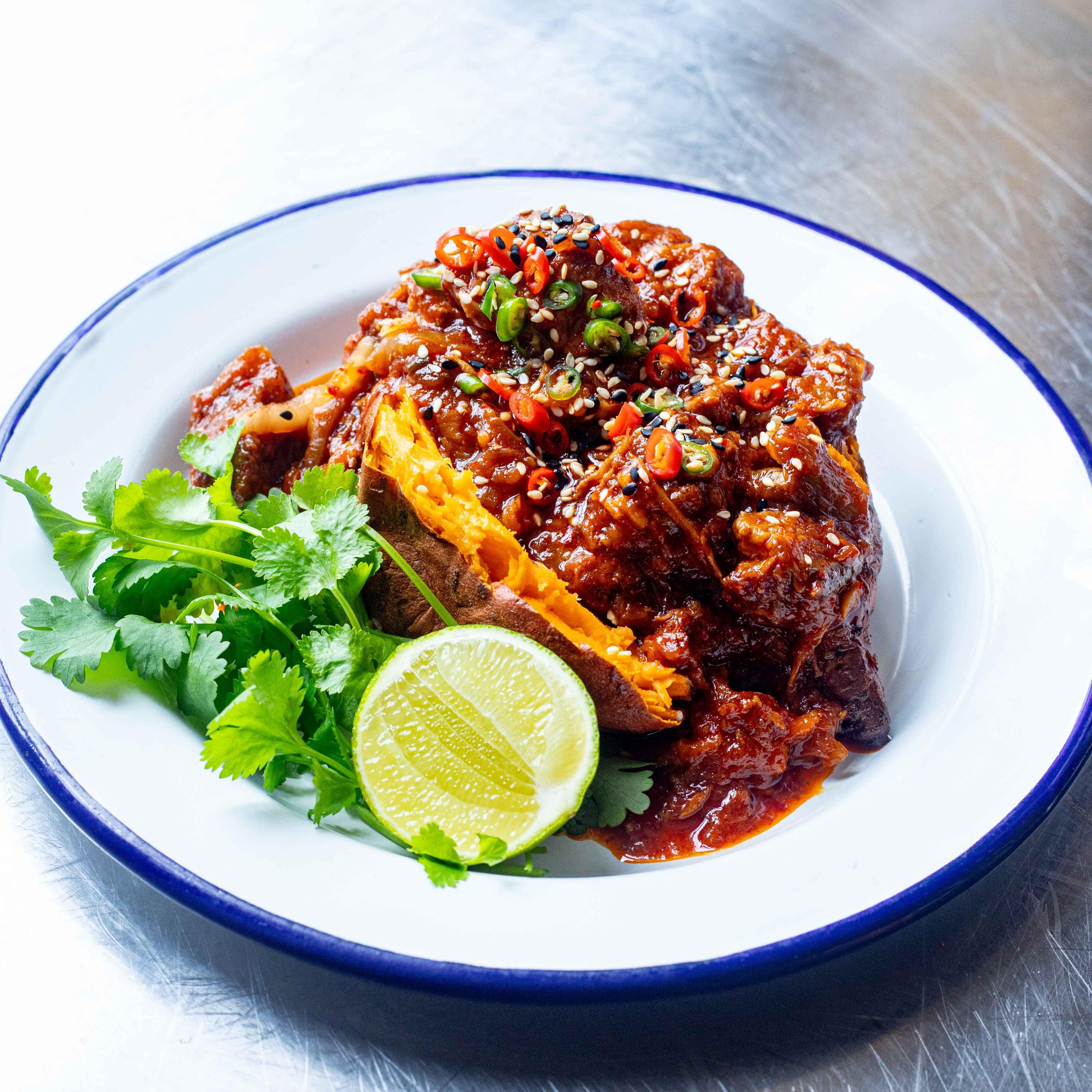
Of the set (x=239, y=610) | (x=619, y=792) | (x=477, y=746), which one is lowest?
(x=619, y=792)

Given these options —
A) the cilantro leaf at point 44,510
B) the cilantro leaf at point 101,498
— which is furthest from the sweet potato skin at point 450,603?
the cilantro leaf at point 44,510

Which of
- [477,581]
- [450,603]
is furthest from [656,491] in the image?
[450,603]

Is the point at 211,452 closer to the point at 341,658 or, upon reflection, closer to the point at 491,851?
the point at 341,658

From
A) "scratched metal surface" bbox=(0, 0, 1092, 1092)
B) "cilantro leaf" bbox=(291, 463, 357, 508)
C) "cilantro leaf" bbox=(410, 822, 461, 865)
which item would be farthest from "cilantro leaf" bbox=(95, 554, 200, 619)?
"cilantro leaf" bbox=(410, 822, 461, 865)

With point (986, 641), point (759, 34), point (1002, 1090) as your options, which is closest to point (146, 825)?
point (1002, 1090)

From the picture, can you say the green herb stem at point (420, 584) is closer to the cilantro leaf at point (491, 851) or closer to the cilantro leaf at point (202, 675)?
the cilantro leaf at point (202, 675)

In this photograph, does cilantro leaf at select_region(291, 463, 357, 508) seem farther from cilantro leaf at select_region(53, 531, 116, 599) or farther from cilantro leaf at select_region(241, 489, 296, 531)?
cilantro leaf at select_region(53, 531, 116, 599)
